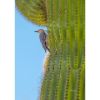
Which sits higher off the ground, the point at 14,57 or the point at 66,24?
the point at 66,24

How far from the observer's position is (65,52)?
1.28 m

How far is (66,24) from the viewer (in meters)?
1.28

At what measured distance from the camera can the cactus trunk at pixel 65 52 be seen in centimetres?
126

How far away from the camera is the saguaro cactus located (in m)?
1.26

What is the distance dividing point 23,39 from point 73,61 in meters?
0.26

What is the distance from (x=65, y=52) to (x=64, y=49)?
14 mm
